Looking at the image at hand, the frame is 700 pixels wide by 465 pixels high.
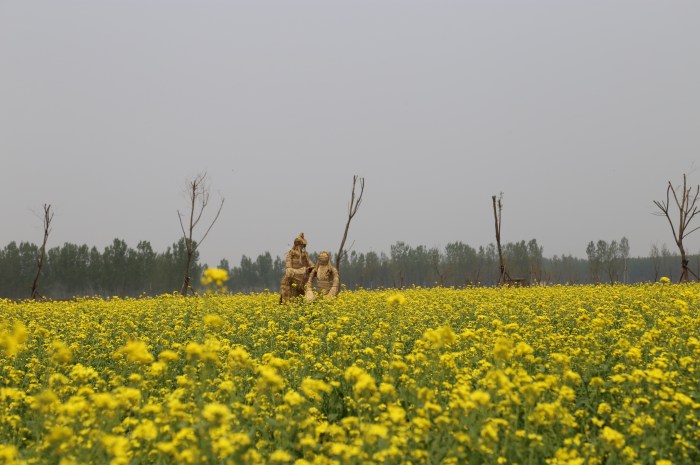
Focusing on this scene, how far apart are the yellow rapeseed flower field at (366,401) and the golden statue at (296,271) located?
6.02 meters

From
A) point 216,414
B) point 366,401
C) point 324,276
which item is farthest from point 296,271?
point 216,414

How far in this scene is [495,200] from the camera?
3400cm

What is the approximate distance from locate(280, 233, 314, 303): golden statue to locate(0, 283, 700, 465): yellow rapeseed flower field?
19.8ft

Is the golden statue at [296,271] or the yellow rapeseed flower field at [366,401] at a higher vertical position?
the golden statue at [296,271]

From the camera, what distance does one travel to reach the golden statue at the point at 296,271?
56.6 feet

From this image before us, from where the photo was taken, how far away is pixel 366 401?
5387mm

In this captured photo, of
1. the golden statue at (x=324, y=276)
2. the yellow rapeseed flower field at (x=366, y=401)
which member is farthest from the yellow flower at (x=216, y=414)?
the golden statue at (x=324, y=276)

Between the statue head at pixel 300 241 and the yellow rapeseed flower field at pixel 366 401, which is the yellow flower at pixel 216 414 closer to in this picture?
the yellow rapeseed flower field at pixel 366 401

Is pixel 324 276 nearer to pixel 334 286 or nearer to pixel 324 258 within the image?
pixel 334 286

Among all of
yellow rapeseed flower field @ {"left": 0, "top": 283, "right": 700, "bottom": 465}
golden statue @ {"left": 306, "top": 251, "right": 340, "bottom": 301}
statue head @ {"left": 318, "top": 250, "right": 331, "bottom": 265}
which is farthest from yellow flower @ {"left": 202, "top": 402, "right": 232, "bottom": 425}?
statue head @ {"left": 318, "top": 250, "right": 331, "bottom": 265}

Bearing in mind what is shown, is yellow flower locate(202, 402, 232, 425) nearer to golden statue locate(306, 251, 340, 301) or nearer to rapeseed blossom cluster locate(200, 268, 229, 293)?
rapeseed blossom cluster locate(200, 268, 229, 293)

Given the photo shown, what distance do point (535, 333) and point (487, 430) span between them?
6.12 metres

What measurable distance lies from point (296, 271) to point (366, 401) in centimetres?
1224

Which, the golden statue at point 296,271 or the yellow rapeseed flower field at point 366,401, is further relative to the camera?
the golden statue at point 296,271
